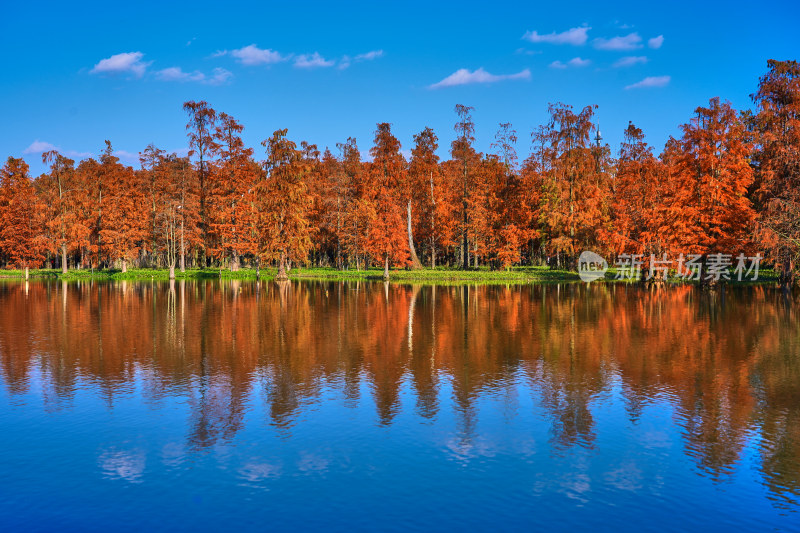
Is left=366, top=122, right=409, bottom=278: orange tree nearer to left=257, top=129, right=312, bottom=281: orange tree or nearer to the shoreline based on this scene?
the shoreline

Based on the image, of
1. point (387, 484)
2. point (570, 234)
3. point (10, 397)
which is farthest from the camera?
point (570, 234)

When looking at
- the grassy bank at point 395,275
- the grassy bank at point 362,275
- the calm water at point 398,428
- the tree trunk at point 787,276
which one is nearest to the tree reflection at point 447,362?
the calm water at point 398,428

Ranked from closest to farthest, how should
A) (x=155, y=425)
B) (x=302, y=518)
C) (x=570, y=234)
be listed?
(x=302, y=518) → (x=155, y=425) → (x=570, y=234)

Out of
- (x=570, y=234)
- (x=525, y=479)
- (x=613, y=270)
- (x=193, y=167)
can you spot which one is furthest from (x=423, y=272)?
(x=525, y=479)

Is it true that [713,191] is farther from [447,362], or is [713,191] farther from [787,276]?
[447,362]

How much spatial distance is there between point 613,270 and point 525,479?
69.7 m

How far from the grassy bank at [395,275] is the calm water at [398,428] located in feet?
135

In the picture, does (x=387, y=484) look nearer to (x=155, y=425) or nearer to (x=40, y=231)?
(x=155, y=425)

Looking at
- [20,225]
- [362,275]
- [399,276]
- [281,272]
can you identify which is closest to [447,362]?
[281,272]

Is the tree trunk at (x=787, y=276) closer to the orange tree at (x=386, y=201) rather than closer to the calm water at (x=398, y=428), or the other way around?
the calm water at (x=398, y=428)

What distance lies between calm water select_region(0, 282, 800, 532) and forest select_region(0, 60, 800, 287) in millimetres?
33689

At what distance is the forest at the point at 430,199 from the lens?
195 feet

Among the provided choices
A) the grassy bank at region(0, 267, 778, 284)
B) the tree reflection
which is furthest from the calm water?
the grassy bank at region(0, 267, 778, 284)

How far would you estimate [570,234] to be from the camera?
73.9 meters
